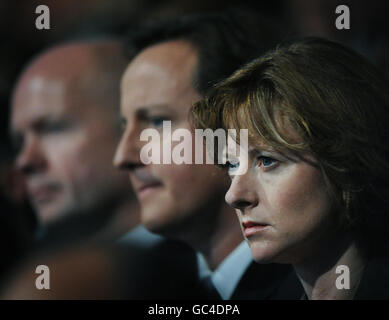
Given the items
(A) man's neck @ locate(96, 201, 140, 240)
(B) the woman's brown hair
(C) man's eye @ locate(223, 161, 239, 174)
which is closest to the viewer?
(B) the woman's brown hair

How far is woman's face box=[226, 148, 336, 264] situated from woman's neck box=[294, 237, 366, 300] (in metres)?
0.02

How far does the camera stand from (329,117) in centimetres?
106

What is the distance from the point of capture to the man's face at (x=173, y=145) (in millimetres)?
1288

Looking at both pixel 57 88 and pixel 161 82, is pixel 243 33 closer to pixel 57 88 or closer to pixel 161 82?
pixel 161 82

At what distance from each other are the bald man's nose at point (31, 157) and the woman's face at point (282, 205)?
1.78ft

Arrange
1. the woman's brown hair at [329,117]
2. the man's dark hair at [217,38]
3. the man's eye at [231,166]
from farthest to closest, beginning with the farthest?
the man's dark hair at [217,38] < the man's eye at [231,166] < the woman's brown hair at [329,117]

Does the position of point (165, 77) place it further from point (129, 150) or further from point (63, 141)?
point (63, 141)

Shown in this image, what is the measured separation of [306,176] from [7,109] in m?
0.79

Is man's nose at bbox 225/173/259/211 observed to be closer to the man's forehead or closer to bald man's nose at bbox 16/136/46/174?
the man's forehead

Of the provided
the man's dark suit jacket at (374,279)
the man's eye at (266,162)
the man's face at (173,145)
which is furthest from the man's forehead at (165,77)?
the man's dark suit jacket at (374,279)

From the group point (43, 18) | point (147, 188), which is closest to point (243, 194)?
point (147, 188)

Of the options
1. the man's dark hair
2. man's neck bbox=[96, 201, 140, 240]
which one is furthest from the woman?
man's neck bbox=[96, 201, 140, 240]

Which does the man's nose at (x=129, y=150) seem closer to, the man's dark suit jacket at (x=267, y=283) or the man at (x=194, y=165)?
the man at (x=194, y=165)

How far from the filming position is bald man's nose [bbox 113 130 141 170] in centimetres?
133
